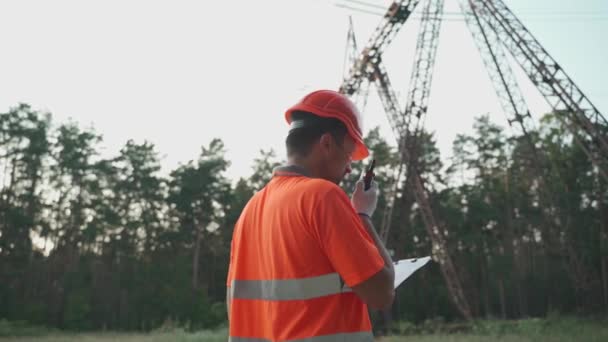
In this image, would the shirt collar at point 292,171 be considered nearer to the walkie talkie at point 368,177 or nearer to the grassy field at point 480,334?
the walkie talkie at point 368,177

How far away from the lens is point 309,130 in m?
1.88

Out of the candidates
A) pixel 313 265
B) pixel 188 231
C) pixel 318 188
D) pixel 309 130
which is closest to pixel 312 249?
pixel 313 265

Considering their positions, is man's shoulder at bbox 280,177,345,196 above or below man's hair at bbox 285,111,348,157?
below

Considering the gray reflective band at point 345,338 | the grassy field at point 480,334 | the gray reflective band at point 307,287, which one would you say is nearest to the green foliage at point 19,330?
the grassy field at point 480,334

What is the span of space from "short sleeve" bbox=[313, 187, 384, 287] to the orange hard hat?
401 millimetres

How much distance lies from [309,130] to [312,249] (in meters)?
0.52

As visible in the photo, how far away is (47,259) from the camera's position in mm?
43312

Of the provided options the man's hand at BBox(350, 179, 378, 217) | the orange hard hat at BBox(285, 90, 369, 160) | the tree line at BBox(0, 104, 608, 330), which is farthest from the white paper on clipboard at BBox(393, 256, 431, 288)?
the tree line at BBox(0, 104, 608, 330)

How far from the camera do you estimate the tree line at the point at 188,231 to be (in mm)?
39406

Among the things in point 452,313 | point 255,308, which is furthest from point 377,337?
point 452,313

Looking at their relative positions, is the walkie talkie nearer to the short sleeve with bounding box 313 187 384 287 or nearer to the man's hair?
the man's hair

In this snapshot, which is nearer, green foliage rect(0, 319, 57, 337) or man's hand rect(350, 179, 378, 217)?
man's hand rect(350, 179, 378, 217)

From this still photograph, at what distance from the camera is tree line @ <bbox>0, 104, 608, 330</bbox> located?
39406 millimetres

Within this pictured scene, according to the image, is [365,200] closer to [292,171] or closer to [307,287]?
[292,171]
